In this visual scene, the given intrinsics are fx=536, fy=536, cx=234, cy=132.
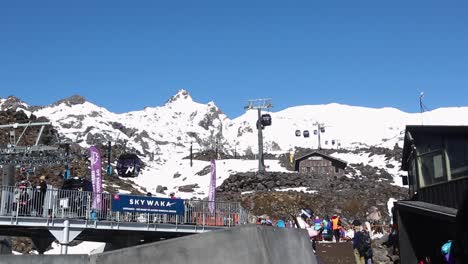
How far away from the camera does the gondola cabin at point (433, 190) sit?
51.7 feet

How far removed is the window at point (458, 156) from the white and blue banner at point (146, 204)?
44.7ft

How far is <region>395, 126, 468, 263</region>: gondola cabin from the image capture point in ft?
51.7

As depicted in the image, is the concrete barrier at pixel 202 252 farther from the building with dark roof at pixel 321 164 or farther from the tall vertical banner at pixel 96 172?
the building with dark roof at pixel 321 164

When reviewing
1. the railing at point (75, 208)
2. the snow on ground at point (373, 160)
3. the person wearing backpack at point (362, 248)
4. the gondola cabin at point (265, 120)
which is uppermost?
the gondola cabin at point (265, 120)

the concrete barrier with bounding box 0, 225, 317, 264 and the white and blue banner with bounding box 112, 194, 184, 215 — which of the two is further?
the white and blue banner with bounding box 112, 194, 184, 215

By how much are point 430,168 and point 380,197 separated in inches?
1250

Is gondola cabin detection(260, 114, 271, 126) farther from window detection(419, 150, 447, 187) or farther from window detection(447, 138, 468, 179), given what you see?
window detection(447, 138, 468, 179)

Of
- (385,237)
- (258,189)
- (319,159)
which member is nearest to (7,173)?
(385,237)

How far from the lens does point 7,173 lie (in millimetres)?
27250

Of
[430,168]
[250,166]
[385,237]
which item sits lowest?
[385,237]

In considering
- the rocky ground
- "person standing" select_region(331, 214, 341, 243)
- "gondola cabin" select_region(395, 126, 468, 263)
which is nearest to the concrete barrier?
"gondola cabin" select_region(395, 126, 468, 263)

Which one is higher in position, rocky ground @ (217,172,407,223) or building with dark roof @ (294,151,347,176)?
building with dark roof @ (294,151,347,176)

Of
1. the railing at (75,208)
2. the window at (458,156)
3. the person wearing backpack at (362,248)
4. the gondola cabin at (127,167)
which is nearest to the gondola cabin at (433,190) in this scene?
the window at (458,156)

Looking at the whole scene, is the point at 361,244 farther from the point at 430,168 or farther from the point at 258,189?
the point at 258,189
